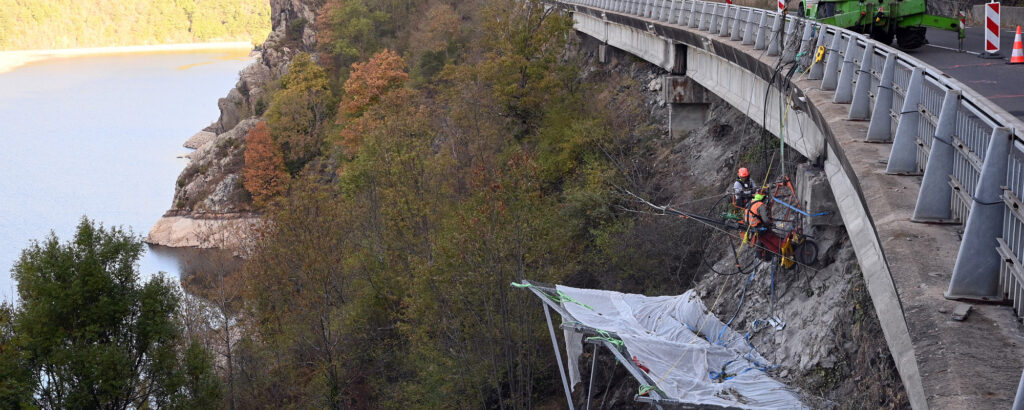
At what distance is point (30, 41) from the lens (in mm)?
197500

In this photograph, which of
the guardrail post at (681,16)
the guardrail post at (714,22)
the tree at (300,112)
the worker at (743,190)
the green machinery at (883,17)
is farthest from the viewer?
the tree at (300,112)

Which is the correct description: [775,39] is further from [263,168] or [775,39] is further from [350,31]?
[350,31]

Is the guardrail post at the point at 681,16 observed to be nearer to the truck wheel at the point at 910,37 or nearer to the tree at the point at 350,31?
the truck wheel at the point at 910,37

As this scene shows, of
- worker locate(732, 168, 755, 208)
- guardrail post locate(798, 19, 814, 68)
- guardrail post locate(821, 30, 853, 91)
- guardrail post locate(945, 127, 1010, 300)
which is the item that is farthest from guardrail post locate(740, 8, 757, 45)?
guardrail post locate(945, 127, 1010, 300)

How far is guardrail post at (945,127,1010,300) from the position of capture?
572 cm

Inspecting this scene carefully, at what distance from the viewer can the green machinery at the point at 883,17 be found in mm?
20516

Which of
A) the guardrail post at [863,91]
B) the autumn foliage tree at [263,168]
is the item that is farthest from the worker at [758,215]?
the autumn foliage tree at [263,168]

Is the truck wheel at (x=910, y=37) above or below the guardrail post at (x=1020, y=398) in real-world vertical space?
below

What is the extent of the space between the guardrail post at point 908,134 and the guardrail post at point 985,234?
2755 millimetres

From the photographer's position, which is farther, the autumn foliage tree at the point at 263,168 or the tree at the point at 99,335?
the autumn foliage tree at the point at 263,168

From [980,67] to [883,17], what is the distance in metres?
3.82

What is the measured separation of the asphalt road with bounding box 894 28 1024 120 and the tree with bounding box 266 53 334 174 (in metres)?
53.9

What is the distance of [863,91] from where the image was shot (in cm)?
1115

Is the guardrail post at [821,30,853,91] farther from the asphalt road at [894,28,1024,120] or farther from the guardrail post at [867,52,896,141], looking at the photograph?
the guardrail post at [867,52,896,141]
